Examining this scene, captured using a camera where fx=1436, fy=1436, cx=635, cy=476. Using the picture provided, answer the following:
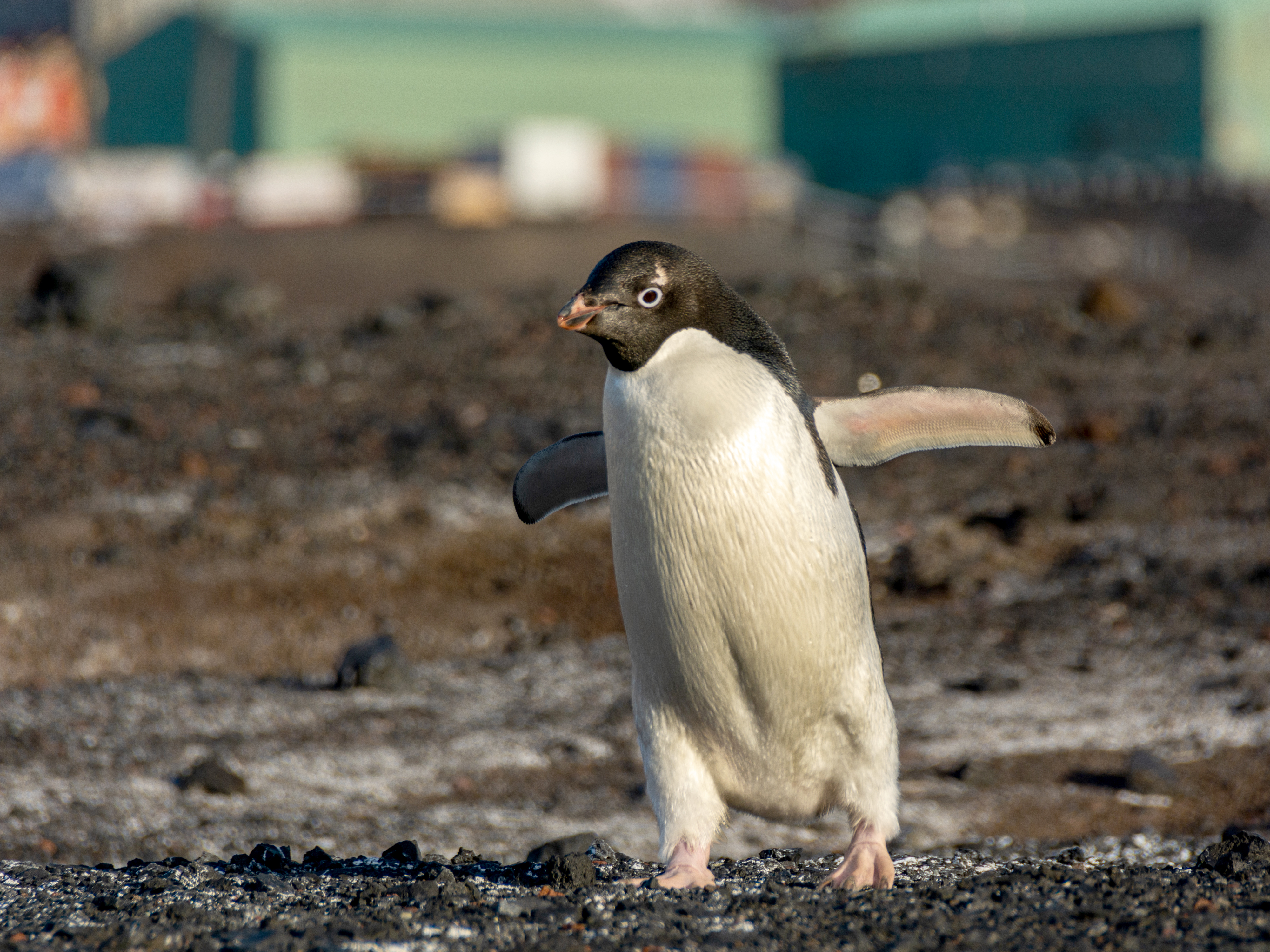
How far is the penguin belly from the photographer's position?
300 cm

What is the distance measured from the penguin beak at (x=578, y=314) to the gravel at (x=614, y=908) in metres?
1.15

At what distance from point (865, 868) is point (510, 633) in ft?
11.3

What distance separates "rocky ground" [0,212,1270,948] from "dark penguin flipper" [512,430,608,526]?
0.90 meters

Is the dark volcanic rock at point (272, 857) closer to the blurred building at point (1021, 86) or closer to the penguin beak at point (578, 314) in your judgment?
the penguin beak at point (578, 314)

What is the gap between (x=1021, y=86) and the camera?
2794cm

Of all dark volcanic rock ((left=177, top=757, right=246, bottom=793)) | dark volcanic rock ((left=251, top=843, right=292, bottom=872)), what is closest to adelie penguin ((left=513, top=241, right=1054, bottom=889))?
dark volcanic rock ((left=251, top=843, right=292, bottom=872))

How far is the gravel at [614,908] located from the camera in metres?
2.65

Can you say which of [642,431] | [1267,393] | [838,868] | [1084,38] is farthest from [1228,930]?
Result: [1084,38]

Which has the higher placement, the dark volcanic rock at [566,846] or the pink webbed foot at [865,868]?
the pink webbed foot at [865,868]

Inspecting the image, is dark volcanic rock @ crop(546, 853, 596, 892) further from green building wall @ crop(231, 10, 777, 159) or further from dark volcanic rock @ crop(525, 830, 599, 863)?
green building wall @ crop(231, 10, 777, 159)

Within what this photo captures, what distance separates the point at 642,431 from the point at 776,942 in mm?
1045

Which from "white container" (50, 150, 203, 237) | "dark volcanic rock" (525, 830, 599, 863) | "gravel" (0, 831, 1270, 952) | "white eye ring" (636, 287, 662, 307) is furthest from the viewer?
"white container" (50, 150, 203, 237)

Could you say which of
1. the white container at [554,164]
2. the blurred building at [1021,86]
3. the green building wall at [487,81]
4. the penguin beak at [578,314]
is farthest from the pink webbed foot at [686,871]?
the blurred building at [1021,86]

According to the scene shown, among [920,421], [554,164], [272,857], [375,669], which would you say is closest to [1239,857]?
[920,421]
